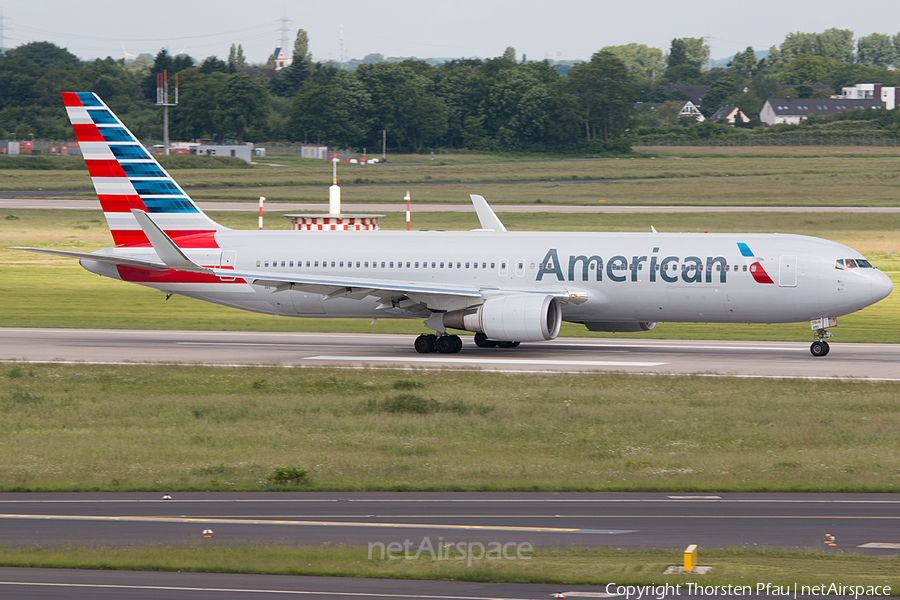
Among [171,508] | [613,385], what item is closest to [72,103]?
[613,385]

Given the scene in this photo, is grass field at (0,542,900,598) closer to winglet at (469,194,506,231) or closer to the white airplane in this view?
the white airplane

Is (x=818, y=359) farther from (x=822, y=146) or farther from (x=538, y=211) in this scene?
(x=822, y=146)

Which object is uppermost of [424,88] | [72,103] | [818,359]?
[424,88]

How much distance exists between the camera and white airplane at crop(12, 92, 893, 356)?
34.1 meters

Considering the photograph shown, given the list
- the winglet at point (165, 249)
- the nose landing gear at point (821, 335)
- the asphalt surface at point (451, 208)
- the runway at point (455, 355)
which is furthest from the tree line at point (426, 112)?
the winglet at point (165, 249)

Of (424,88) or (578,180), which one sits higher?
(424,88)

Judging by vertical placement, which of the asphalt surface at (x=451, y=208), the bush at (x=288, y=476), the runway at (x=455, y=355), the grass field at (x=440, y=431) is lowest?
the runway at (x=455, y=355)

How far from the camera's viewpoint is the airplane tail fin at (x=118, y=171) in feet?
126

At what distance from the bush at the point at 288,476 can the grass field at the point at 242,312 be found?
24.6 metres

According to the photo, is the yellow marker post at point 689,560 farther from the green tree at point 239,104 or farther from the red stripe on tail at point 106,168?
the green tree at point 239,104

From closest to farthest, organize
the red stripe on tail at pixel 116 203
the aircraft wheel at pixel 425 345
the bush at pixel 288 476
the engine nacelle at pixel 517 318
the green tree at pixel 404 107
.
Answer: the bush at pixel 288 476 < the engine nacelle at pixel 517 318 < the aircraft wheel at pixel 425 345 < the red stripe on tail at pixel 116 203 < the green tree at pixel 404 107

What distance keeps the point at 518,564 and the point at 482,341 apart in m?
24.8

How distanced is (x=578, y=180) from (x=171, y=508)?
10867 cm

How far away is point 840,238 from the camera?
248 feet
